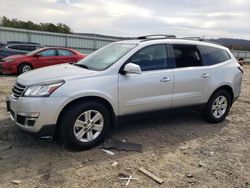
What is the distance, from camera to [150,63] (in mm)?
4930

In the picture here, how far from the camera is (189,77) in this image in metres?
5.30

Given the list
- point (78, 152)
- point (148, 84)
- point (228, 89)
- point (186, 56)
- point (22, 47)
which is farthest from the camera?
point (22, 47)

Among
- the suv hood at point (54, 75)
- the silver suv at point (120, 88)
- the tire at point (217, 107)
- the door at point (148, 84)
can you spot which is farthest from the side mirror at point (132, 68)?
the tire at point (217, 107)

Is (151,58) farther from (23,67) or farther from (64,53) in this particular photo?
(64,53)

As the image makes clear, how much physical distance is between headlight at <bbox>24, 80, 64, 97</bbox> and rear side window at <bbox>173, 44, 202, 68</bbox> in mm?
2305

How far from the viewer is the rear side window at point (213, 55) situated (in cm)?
571

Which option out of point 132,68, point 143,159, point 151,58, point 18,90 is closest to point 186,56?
point 151,58

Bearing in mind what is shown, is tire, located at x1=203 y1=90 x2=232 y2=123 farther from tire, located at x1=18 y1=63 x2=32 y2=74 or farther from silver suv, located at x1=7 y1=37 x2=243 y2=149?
tire, located at x1=18 y1=63 x2=32 y2=74

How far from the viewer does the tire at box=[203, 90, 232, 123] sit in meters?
5.80

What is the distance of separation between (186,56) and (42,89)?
2835 mm

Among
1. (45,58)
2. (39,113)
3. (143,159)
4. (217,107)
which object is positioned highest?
→ (45,58)

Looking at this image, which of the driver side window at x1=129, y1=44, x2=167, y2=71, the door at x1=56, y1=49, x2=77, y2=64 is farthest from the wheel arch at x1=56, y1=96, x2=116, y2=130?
the door at x1=56, y1=49, x2=77, y2=64

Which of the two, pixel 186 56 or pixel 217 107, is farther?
pixel 217 107

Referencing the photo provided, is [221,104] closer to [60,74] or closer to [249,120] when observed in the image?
[249,120]
